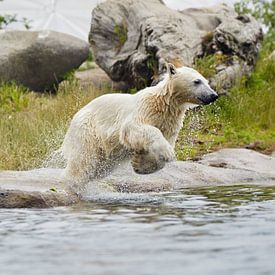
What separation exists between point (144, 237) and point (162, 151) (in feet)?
8.12

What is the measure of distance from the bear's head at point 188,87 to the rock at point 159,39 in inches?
241

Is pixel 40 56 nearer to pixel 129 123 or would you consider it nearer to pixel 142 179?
pixel 142 179

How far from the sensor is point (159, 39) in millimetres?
16406

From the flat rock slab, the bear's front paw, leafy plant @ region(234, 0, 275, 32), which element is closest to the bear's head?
the bear's front paw

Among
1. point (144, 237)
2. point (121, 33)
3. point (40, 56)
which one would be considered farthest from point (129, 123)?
point (40, 56)

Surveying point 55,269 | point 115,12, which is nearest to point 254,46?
point 115,12

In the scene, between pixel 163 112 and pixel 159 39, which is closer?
pixel 163 112

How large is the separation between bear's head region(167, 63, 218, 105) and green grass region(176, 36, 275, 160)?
3.66 metres

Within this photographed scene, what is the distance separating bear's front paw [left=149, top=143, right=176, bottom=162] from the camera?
8727mm

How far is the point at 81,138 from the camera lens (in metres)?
9.45

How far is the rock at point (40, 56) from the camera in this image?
18609 millimetres

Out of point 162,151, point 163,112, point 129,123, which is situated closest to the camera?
point 162,151

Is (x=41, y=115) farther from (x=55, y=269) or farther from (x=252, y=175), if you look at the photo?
(x=55, y=269)

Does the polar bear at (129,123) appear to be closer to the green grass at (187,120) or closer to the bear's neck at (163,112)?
the bear's neck at (163,112)
